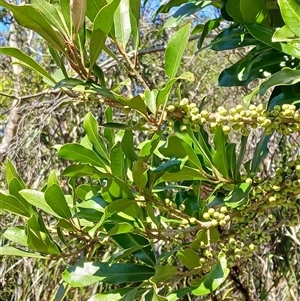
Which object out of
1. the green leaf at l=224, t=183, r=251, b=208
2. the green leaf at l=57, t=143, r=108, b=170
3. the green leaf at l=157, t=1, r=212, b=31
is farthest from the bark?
the green leaf at l=224, t=183, r=251, b=208

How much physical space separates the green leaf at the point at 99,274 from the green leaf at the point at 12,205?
0.13 meters

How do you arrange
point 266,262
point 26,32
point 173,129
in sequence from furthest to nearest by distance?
point 26,32 → point 266,262 → point 173,129

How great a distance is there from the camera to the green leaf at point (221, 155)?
2.43ft

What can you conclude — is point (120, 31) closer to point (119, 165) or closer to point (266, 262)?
point (119, 165)

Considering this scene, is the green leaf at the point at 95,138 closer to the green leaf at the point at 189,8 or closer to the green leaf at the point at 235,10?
the green leaf at the point at 235,10

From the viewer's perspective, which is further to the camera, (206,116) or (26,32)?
(26,32)

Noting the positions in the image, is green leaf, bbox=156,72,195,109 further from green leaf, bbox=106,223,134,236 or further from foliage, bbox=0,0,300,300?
green leaf, bbox=106,223,134,236

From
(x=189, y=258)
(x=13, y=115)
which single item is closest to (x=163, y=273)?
(x=189, y=258)

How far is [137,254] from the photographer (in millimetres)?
856

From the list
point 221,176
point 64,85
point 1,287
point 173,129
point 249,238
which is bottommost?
point 1,287

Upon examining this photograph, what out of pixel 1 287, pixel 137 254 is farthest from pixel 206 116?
pixel 1 287

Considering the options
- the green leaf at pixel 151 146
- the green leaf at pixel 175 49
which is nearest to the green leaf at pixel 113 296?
the green leaf at pixel 151 146

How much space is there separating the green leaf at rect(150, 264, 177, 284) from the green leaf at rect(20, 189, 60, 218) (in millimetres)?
196

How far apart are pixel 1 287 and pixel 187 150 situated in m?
1.93
